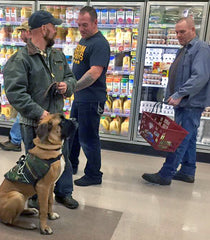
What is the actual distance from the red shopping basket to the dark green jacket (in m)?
1.06

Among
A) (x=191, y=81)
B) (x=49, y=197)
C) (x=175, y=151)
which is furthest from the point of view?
(x=175, y=151)

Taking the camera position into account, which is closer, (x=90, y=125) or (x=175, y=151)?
(x=90, y=125)

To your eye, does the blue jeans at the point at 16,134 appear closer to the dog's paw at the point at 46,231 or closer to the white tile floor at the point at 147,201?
the white tile floor at the point at 147,201

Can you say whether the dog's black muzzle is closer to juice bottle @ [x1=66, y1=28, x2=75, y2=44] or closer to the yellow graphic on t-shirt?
the yellow graphic on t-shirt

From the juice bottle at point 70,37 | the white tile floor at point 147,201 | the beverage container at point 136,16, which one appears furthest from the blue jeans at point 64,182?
the beverage container at point 136,16

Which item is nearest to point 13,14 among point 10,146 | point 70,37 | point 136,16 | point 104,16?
point 70,37

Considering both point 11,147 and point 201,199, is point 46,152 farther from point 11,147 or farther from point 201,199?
point 11,147

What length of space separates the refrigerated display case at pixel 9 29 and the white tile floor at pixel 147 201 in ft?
3.67

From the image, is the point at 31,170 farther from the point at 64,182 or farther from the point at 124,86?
the point at 124,86

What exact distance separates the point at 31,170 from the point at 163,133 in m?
1.41

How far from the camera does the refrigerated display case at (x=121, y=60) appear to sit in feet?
13.1

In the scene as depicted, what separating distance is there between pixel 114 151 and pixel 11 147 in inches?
62.8

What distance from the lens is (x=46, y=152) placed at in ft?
6.50

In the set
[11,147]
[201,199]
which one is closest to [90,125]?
[201,199]
